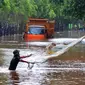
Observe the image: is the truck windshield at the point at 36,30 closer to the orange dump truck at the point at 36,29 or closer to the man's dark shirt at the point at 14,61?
the orange dump truck at the point at 36,29

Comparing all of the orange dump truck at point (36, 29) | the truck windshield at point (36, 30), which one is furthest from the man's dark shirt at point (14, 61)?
the truck windshield at point (36, 30)

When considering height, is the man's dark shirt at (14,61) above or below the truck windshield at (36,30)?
above

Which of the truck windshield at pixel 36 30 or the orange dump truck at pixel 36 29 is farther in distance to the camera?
the truck windshield at pixel 36 30

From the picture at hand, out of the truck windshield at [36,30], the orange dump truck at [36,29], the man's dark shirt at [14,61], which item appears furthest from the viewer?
the truck windshield at [36,30]

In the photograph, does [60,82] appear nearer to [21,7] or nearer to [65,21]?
[21,7]

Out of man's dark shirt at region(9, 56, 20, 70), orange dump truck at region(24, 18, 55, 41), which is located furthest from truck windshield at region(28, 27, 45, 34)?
man's dark shirt at region(9, 56, 20, 70)

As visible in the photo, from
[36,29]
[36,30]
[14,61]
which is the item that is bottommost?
[36,30]

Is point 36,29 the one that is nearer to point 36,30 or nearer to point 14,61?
point 36,30

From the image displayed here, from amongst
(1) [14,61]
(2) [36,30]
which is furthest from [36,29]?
(1) [14,61]

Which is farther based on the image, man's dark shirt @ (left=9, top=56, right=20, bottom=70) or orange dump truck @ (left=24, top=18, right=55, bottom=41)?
orange dump truck @ (left=24, top=18, right=55, bottom=41)

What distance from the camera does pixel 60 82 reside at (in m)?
13.2

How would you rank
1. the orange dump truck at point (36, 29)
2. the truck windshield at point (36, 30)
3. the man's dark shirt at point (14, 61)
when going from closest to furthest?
the man's dark shirt at point (14, 61)
the orange dump truck at point (36, 29)
the truck windshield at point (36, 30)

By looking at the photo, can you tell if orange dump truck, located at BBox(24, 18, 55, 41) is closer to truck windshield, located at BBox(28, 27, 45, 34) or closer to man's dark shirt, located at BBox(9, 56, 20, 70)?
truck windshield, located at BBox(28, 27, 45, 34)

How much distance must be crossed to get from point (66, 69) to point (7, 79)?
147 inches
